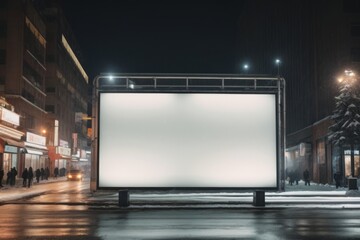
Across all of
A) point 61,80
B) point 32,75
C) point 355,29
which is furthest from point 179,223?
point 61,80

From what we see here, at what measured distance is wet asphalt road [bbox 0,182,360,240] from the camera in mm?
14797

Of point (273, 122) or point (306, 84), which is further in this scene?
point (306, 84)

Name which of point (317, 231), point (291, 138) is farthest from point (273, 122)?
point (291, 138)

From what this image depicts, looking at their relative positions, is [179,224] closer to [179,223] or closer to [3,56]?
[179,223]

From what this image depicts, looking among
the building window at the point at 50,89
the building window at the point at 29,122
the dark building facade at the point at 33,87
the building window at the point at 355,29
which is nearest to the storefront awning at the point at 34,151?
the dark building facade at the point at 33,87

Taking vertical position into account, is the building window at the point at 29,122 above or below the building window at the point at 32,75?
below

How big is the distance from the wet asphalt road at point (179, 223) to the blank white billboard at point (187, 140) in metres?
1.50

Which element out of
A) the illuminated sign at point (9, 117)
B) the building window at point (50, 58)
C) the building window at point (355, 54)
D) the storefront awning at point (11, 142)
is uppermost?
the building window at point (50, 58)

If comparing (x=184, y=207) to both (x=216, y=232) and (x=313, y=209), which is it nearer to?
(x=313, y=209)

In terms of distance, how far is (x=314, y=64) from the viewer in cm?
5891

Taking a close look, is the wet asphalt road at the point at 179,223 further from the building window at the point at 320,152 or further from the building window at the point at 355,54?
the building window at the point at 355,54

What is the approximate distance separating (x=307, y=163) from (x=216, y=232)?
161 feet

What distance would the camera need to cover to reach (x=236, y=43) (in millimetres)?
155000

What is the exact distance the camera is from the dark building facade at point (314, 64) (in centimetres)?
5197
